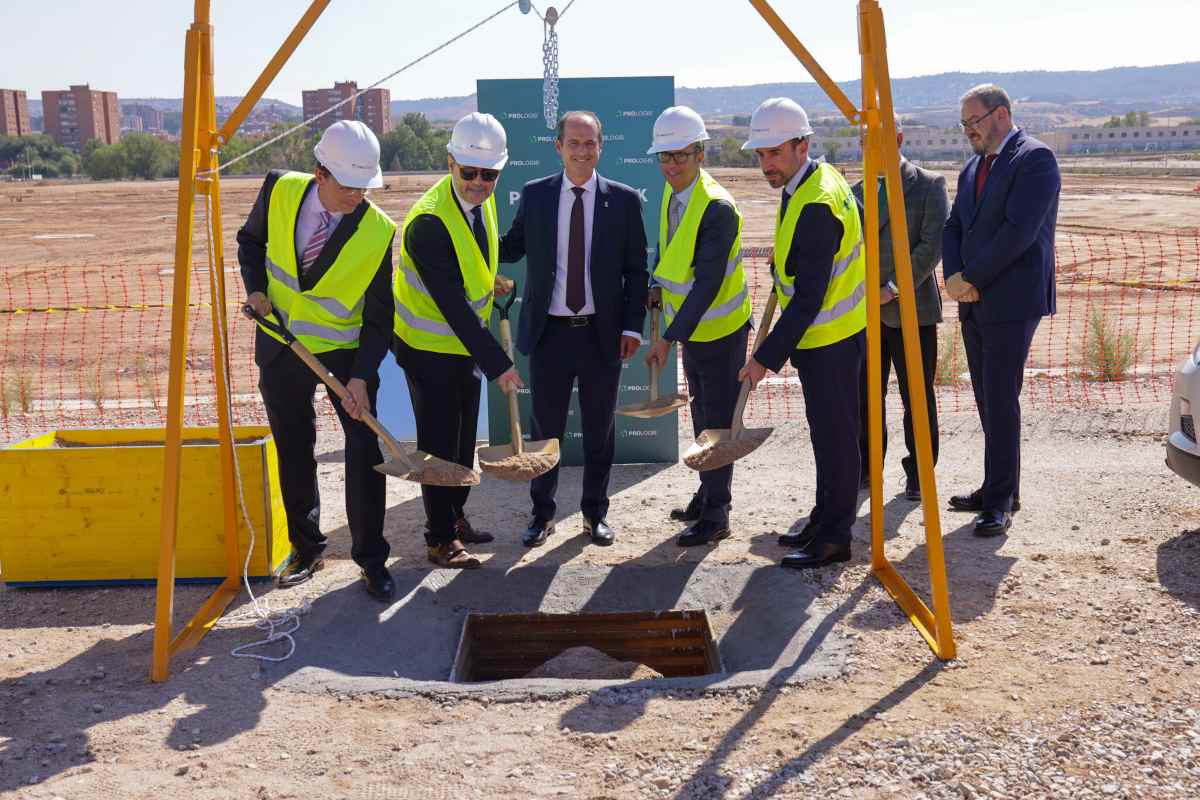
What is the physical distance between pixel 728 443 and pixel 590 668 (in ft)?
3.93

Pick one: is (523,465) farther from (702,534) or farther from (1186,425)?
(1186,425)

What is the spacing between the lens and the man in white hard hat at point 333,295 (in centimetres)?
488

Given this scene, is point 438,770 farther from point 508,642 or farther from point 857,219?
point 857,219

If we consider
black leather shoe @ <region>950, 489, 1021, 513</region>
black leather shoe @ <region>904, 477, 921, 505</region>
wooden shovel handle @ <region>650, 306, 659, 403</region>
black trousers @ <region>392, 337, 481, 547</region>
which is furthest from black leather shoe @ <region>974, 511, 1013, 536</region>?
black trousers @ <region>392, 337, 481, 547</region>

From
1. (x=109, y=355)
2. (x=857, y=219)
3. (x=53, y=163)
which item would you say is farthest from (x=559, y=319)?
(x=53, y=163)

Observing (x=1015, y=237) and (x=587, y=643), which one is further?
(x=1015, y=237)

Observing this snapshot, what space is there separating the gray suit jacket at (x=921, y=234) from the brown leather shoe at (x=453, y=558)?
2.56 meters

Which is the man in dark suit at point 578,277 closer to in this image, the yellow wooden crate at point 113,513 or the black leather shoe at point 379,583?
the black leather shoe at point 379,583

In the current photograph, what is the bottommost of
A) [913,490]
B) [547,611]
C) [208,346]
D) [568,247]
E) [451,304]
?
[547,611]

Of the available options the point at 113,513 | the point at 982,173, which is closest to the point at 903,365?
the point at 982,173

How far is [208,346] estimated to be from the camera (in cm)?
1406

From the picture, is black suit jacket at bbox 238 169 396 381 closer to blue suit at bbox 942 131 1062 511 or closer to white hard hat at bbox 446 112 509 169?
white hard hat at bbox 446 112 509 169

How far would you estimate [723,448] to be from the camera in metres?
5.15

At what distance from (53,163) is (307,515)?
Answer: 303ft
